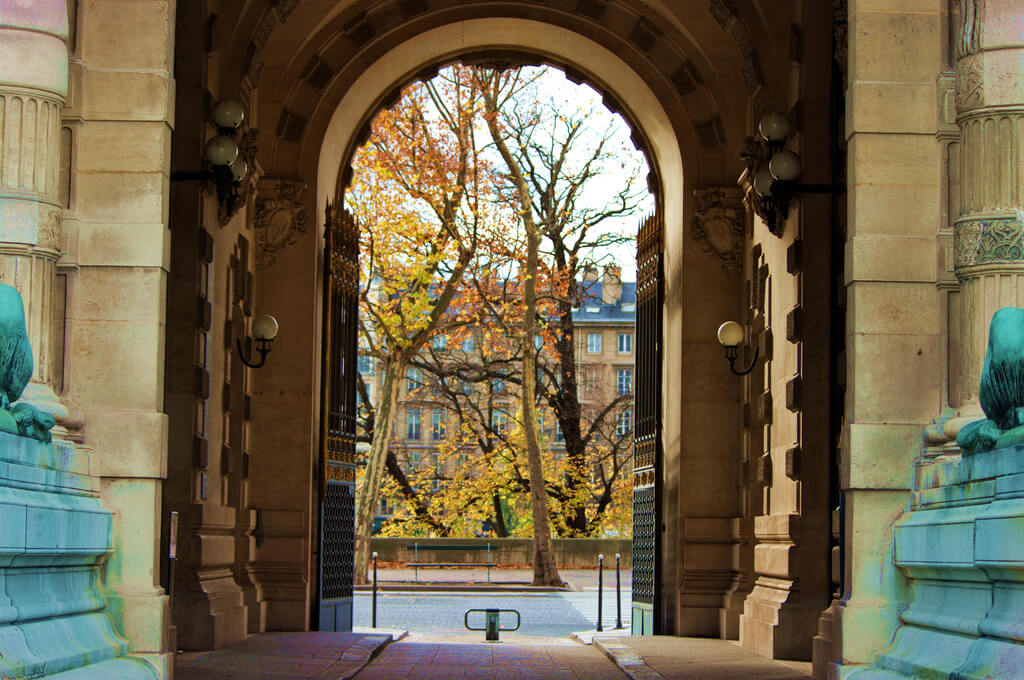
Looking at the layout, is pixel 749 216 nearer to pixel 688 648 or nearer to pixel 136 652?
pixel 688 648

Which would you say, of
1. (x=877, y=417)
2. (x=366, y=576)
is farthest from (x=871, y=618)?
(x=366, y=576)

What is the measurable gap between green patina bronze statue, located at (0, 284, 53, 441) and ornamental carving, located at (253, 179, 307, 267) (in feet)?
32.9

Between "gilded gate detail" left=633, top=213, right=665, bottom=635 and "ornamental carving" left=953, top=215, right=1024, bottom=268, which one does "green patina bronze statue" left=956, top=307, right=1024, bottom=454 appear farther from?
"gilded gate detail" left=633, top=213, right=665, bottom=635

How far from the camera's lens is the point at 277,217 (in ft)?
60.9

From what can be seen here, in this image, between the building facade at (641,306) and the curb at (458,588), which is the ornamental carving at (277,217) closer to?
the building facade at (641,306)

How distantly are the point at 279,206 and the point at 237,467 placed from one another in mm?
Answer: 3425

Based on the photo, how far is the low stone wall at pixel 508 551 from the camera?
43.4 m

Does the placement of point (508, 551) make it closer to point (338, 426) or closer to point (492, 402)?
point (492, 402)

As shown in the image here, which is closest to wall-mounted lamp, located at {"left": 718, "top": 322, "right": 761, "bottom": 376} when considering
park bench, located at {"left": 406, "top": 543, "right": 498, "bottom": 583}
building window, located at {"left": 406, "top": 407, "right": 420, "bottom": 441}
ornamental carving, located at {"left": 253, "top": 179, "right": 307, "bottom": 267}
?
ornamental carving, located at {"left": 253, "top": 179, "right": 307, "bottom": 267}

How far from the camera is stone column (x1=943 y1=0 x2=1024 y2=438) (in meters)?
9.50

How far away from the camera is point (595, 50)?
20.1m

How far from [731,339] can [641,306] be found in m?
3.80

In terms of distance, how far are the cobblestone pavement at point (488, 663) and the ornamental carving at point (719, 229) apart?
520cm

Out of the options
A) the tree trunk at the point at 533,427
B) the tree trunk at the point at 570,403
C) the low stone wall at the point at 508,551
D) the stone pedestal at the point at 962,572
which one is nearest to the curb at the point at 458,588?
the tree trunk at the point at 533,427
